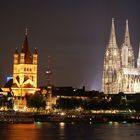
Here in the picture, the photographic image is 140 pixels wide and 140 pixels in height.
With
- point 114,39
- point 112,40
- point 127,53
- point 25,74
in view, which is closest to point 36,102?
point 25,74

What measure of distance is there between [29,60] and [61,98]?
10.0m

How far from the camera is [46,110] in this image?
456 feet

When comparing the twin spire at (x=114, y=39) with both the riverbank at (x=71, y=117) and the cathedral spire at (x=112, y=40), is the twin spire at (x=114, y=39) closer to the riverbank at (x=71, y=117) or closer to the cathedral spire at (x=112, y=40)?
the cathedral spire at (x=112, y=40)

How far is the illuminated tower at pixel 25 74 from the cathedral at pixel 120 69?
19917 mm

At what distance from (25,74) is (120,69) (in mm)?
25395

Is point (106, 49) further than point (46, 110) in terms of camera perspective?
Yes

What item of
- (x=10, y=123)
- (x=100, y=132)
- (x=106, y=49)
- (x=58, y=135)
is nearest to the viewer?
(x=58, y=135)

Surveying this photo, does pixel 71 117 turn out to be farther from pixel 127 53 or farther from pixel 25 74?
pixel 127 53

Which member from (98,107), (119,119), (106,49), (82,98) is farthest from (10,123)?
(106,49)

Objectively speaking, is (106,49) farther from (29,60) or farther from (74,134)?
(74,134)

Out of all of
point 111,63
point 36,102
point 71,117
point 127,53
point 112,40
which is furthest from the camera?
point 127,53

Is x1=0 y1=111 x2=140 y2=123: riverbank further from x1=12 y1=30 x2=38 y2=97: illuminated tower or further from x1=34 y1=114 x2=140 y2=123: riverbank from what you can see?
x1=12 y1=30 x2=38 y2=97: illuminated tower

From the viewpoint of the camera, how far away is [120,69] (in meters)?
162

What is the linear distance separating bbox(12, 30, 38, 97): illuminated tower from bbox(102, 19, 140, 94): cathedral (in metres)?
19.9
